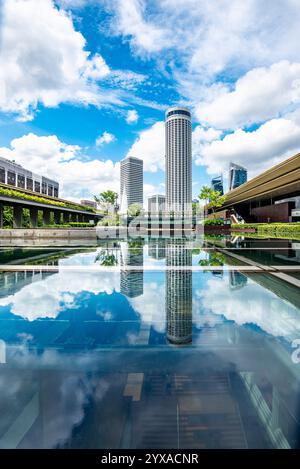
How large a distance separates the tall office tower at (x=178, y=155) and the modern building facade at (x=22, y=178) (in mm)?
102436

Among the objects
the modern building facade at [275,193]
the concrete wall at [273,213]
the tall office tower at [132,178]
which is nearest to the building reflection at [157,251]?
the modern building facade at [275,193]

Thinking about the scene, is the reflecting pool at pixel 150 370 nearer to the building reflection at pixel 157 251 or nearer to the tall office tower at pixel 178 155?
the building reflection at pixel 157 251

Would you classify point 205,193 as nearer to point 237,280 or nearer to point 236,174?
point 237,280

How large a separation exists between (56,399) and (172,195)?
190 m

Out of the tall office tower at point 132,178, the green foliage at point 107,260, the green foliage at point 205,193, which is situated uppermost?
the tall office tower at point 132,178

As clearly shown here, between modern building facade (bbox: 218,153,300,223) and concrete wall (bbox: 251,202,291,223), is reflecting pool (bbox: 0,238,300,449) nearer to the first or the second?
modern building facade (bbox: 218,153,300,223)

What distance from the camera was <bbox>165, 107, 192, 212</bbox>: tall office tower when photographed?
184500 mm

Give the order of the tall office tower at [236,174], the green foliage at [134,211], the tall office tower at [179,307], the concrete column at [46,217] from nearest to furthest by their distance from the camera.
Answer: the tall office tower at [179,307]
the concrete column at [46,217]
the green foliage at [134,211]
the tall office tower at [236,174]

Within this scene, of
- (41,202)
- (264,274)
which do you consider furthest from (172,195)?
(264,274)

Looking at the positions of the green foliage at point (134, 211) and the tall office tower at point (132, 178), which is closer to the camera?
the green foliage at point (134, 211)

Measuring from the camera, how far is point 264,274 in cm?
785

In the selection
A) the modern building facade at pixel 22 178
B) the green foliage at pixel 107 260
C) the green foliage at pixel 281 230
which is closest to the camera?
the green foliage at pixel 107 260

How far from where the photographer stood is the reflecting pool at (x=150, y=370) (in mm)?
1874
